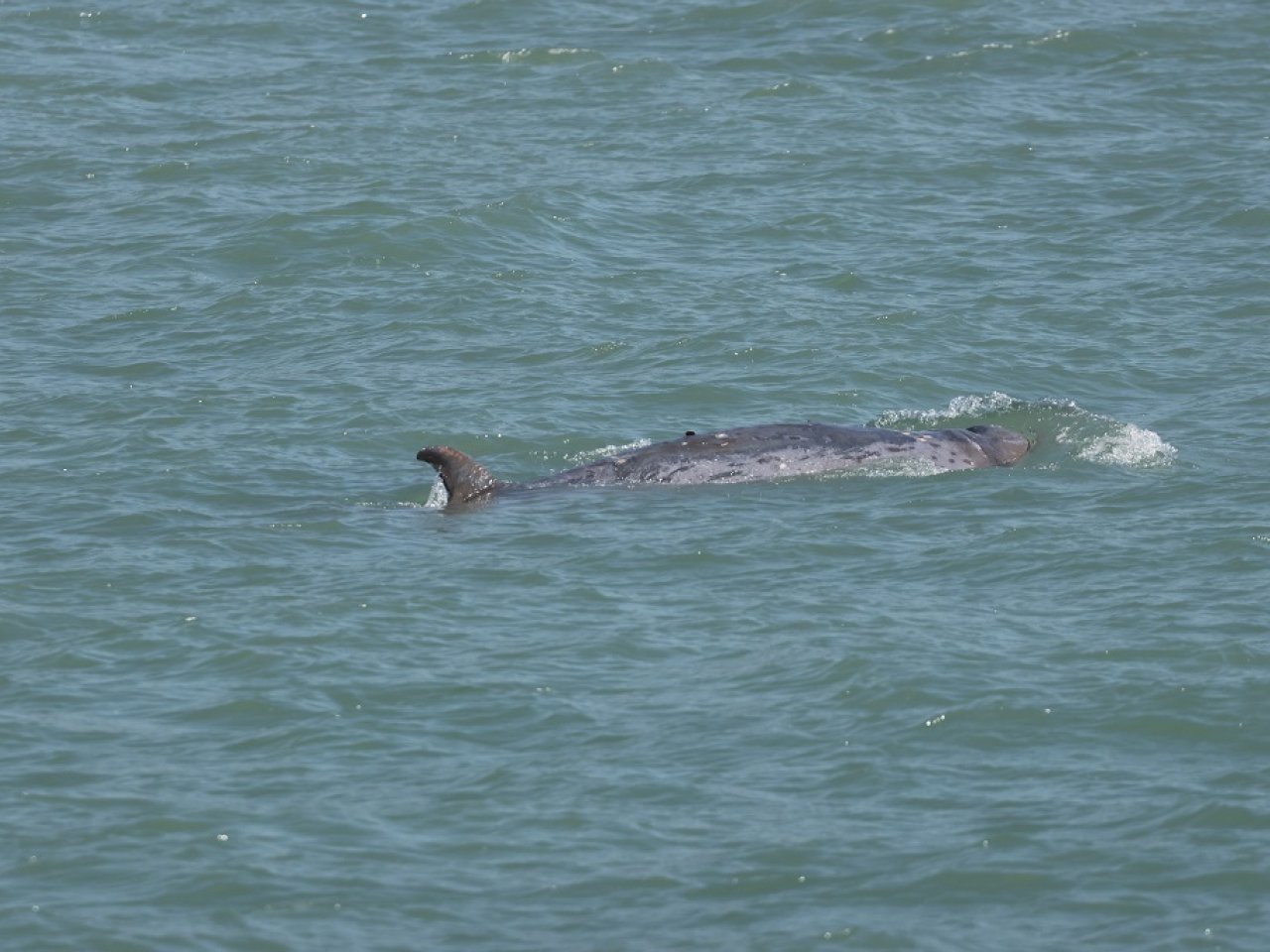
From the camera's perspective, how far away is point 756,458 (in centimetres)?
2009

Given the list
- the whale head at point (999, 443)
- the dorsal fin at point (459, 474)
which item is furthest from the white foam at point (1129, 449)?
the dorsal fin at point (459, 474)

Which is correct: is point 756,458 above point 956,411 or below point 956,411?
above

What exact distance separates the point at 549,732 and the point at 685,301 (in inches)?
464

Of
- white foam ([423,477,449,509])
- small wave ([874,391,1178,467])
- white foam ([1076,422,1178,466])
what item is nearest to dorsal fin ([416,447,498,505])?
white foam ([423,477,449,509])

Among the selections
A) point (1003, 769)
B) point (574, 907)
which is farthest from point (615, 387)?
point (574, 907)

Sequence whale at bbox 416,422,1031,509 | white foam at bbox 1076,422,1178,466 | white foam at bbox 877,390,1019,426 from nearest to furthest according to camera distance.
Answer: whale at bbox 416,422,1031,509 → white foam at bbox 1076,422,1178,466 → white foam at bbox 877,390,1019,426

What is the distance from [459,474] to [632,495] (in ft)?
5.12

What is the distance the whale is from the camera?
19922 mm

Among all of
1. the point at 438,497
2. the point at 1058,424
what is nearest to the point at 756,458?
the point at 438,497

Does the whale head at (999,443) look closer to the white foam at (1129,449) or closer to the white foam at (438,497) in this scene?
the white foam at (1129,449)

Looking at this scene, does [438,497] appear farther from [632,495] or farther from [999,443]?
[999,443]

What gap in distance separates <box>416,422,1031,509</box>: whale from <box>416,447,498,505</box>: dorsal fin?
1 cm

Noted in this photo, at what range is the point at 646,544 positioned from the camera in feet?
60.4

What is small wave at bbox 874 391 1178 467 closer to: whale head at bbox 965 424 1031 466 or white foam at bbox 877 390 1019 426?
white foam at bbox 877 390 1019 426
